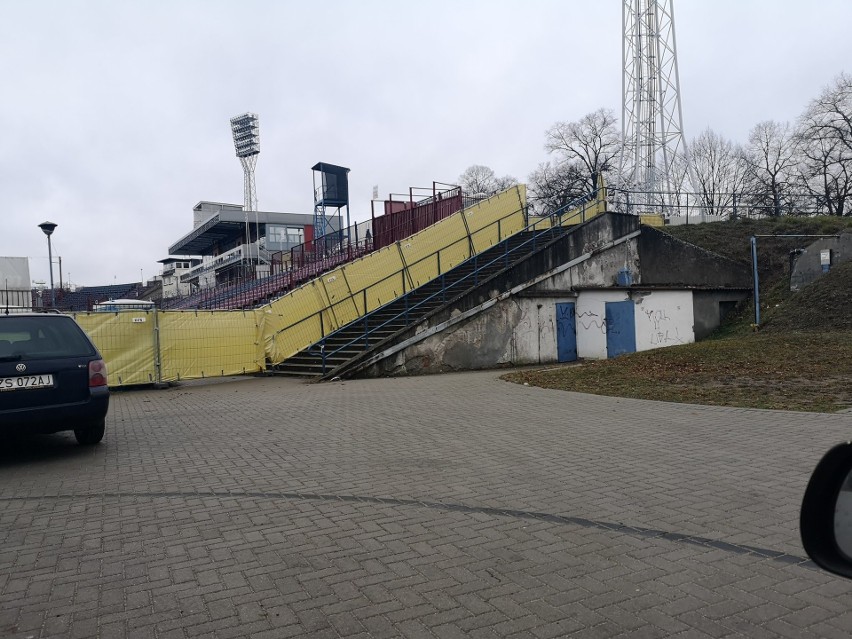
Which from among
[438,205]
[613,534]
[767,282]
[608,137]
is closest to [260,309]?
[438,205]

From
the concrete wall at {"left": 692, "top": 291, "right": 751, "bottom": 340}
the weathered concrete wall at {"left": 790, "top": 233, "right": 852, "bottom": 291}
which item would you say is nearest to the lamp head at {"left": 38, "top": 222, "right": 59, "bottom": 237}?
the concrete wall at {"left": 692, "top": 291, "right": 751, "bottom": 340}

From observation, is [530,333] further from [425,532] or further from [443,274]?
[425,532]

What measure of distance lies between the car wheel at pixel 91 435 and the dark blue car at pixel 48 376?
0.17 metres

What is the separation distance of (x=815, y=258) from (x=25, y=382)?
24.7 meters

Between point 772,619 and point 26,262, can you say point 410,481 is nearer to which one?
point 772,619

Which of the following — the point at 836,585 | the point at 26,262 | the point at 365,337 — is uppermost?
the point at 26,262

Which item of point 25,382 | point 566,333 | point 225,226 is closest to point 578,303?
point 566,333

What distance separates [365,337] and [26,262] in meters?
22.7

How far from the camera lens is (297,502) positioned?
539 centimetres

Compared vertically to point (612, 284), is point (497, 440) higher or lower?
lower

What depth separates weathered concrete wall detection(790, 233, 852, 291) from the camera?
22.5 meters

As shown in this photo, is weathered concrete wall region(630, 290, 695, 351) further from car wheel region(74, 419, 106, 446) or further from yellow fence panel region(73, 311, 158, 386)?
car wheel region(74, 419, 106, 446)

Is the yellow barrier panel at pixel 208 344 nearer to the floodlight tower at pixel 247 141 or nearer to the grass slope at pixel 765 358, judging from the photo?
the grass slope at pixel 765 358

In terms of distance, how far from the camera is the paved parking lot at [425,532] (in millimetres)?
3299
